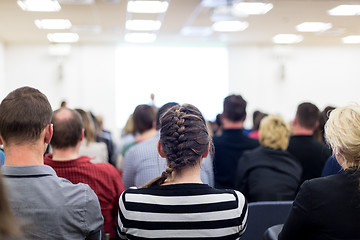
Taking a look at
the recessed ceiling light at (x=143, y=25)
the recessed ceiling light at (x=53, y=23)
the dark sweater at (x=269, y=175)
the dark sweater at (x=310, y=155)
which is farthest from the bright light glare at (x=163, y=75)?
the dark sweater at (x=269, y=175)

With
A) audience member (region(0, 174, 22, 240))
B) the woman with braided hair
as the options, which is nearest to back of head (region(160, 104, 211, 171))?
the woman with braided hair

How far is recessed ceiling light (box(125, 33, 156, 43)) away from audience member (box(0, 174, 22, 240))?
10586mm

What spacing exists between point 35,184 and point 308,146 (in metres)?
2.64

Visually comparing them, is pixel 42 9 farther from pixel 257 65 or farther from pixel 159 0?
pixel 257 65

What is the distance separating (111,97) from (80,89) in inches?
36.5

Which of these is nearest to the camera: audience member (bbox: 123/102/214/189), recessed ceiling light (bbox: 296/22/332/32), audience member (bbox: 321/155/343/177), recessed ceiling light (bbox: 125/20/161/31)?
audience member (bbox: 321/155/343/177)

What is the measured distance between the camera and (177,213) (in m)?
1.54

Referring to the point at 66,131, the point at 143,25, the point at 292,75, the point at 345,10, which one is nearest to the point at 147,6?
the point at 143,25

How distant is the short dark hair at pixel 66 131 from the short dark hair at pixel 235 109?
175 centimetres

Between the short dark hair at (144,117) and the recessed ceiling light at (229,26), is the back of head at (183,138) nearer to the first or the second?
the short dark hair at (144,117)

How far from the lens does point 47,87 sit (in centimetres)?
1224

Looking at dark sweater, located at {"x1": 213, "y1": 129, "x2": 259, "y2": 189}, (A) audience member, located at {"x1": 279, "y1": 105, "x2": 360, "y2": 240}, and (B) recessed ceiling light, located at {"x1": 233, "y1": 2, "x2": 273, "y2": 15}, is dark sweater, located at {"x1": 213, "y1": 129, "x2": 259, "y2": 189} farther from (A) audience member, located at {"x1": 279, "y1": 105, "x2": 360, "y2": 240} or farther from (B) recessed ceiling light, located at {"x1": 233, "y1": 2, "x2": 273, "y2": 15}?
(B) recessed ceiling light, located at {"x1": 233, "y1": 2, "x2": 273, "y2": 15}

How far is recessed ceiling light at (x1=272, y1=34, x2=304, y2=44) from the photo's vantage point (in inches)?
452

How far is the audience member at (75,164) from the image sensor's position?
2.25 metres
